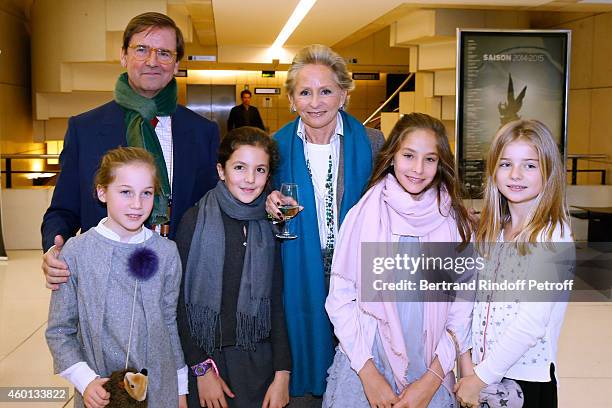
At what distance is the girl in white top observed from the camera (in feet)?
7.00

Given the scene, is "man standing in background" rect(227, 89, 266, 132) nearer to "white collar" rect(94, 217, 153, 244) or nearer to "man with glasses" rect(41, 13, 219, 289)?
"man with glasses" rect(41, 13, 219, 289)

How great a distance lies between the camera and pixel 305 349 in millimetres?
2609

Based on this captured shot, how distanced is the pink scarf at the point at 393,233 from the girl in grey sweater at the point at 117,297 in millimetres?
617

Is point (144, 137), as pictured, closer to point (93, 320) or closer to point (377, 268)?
point (93, 320)

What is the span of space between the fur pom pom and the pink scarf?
24.6 inches

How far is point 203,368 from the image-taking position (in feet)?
7.98

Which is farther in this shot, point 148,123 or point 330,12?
point 330,12

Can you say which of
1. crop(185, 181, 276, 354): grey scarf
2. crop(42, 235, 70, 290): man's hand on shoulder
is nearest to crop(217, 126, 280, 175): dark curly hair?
crop(185, 181, 276, 354): grey scarf

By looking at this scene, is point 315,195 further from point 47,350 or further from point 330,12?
point 330,12

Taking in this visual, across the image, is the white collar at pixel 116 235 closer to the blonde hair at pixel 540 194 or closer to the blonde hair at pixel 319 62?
the blonde hair at pixel 319 62

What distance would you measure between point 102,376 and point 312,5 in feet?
A: 25.8

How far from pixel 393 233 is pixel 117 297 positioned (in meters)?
0.94

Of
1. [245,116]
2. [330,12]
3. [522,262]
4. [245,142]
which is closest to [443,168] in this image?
[522,262]

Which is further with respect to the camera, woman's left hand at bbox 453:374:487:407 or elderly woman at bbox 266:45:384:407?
elderly woman at bbox 266:45:384:407
